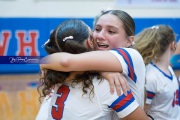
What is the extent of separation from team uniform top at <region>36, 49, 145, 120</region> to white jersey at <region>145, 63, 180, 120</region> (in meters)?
0.80

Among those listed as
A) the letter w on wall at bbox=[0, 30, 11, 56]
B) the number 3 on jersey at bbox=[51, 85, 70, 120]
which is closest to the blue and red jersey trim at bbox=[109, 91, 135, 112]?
the number 3 on jersey at bbox=[51, 85, 70, 120]

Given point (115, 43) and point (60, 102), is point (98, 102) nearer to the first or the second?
point (60, 102)

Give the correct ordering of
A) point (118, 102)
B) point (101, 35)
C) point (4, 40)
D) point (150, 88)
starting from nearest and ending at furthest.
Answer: point (118, 102)
point (101, 35)
point (150, 88)
point (4, 40)

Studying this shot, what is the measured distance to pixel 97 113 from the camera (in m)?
1.08

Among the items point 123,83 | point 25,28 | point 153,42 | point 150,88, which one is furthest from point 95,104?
point 25,28

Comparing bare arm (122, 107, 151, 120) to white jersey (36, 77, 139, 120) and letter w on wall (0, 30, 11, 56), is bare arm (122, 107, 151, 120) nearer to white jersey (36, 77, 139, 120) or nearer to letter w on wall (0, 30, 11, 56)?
white jersey (36, 77, 139, 120)

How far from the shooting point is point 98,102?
3.54 feet

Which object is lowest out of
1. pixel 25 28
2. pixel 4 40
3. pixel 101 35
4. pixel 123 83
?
pixel 4 40

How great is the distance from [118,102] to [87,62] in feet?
0.53

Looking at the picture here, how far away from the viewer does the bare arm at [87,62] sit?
1.07m

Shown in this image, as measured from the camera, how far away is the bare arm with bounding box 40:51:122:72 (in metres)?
1.07

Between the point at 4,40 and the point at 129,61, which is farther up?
the point at 129,61

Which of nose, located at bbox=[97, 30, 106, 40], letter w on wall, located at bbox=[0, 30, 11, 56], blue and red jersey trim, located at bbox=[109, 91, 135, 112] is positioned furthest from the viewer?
letter w on wall, located at bbox=[0, 30, 11, 56]

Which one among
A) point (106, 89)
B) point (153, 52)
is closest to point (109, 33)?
point (106, 89)
